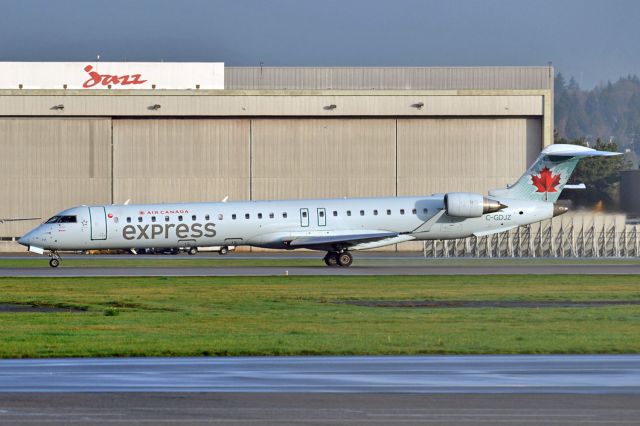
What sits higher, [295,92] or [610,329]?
[295,92]

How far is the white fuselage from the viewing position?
4991 centimetres

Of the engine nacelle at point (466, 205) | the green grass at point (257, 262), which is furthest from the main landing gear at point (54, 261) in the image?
the engine nacelle at point (466, 205)

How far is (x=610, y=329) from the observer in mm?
23344

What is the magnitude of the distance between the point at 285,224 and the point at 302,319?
959 inches

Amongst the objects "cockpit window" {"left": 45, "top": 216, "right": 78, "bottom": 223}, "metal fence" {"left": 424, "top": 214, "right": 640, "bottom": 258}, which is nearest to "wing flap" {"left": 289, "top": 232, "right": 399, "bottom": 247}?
"cockpit window" {"left": 45, "top": 216, "right": 78, "bottom": 223}

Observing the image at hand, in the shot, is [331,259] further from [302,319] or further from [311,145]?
[311,145]

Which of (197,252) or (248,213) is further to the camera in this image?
(197,252)

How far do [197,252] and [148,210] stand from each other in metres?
21.9

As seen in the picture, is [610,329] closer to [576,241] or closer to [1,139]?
[576,241]

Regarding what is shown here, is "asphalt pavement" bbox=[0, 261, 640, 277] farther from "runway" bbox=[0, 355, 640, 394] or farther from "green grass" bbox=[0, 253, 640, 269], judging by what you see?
"runway" bbox=[0, 355, 640, 394]

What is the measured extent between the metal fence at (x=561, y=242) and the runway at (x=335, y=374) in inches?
1806
